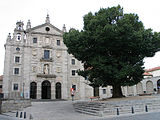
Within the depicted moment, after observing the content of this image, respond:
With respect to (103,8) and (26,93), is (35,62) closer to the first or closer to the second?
(26,93)

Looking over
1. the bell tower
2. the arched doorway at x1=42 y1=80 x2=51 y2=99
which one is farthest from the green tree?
the bell tower

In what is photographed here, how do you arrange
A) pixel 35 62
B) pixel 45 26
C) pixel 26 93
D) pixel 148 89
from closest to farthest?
pixel 26 93 < pixel 35 62 < pixel 45 26 < pixel 148 89

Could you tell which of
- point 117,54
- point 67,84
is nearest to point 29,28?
point 67,84

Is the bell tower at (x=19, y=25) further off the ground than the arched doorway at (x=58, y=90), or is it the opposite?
the bell tower at (x=19, y=25)

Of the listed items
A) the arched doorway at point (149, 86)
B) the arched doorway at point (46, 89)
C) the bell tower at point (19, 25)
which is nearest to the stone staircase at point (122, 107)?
the arched doorway at point (46, 89)

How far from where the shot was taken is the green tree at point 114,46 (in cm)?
1940

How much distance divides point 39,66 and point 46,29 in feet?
30.2

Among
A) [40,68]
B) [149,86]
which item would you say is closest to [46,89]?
[40,68]

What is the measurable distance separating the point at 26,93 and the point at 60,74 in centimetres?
847

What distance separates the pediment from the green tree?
2051 centimetres

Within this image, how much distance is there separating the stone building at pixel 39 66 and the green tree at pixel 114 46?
18.5 meters

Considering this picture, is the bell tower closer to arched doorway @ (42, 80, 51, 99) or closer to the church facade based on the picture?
the church facade

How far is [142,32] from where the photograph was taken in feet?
66.5

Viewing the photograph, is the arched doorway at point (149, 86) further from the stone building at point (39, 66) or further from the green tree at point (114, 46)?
the green tree at point (114, 46)
